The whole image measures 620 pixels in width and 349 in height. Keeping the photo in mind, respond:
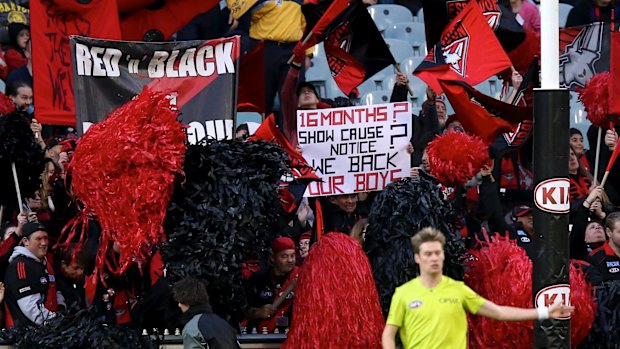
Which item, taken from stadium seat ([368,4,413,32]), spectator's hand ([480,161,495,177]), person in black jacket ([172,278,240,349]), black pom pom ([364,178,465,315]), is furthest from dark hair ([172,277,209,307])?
stadium seat ([368,4,413,32])

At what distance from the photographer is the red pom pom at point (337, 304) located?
9969 millimetres

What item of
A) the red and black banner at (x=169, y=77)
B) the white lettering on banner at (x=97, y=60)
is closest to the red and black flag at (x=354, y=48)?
the red and black banner at (x=169, y=77)

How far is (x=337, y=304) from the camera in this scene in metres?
10.0

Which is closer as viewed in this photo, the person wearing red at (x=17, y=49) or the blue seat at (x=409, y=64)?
the person wearing red at (x=17, y=49)

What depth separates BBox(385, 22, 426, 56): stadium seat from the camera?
1730 centimetres

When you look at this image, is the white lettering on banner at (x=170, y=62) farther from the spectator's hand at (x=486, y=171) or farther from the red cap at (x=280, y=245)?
the spectator's hand at (x=486, y=171)

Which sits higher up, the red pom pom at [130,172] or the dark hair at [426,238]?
the red pom pom at [130,172]

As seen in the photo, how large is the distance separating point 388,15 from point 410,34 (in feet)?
1.23

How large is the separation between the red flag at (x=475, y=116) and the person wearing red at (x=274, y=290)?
1750mm

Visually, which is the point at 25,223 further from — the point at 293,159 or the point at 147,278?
the point at 293,159

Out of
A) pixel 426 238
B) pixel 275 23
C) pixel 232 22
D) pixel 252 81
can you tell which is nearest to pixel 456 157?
pixel 426 238

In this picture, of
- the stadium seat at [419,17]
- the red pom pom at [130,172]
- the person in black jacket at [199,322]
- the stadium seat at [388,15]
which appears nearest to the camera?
the person in black jacket at [199,322]

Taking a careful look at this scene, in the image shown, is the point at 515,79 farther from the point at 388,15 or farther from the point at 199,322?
the point at 388,15

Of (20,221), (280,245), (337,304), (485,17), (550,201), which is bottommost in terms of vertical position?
(337,304)
